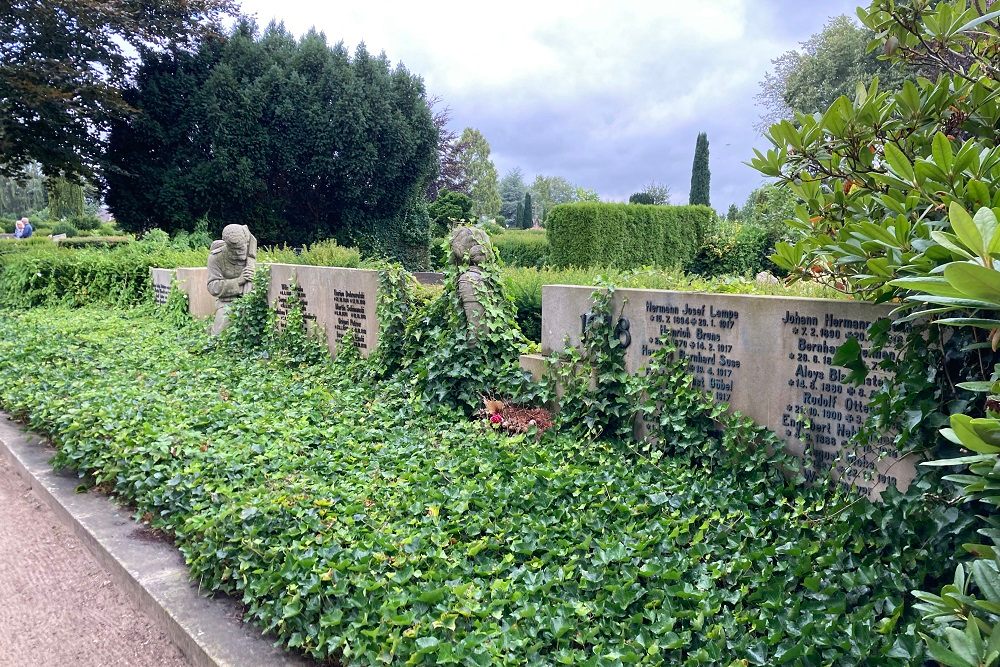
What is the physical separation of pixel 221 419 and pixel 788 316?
4202mm

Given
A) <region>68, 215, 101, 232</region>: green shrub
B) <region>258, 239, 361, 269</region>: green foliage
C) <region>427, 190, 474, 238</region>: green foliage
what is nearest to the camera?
<region>258, 239, 361, 269</region>: green foliage

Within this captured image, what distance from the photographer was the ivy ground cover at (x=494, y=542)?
2734mm

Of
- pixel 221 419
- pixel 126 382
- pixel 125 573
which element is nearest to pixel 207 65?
pixel 126 382

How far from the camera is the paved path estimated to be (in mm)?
3359

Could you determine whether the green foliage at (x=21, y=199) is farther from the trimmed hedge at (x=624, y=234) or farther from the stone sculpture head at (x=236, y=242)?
the stone sculpture head at (x=236, y=242)

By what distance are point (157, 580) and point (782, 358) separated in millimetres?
3563

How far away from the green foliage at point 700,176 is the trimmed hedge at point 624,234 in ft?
59.9

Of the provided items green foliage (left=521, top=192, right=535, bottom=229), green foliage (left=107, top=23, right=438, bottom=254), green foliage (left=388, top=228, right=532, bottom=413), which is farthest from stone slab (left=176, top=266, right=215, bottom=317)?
green foliage (left=521, top=192, right=535, bottom=229)

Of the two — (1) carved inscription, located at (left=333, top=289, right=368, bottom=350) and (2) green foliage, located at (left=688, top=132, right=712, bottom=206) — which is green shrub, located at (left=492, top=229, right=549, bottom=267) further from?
(2) green foliage, located at (left=688, top=132, right=712, bottom=206)

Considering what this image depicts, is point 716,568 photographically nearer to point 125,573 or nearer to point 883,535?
point 883,535

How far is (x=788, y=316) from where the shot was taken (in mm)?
4043

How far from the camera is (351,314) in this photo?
299 inches

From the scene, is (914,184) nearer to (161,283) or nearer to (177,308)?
(177,308)

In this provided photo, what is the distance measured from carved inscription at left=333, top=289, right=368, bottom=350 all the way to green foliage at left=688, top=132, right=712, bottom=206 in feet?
104
